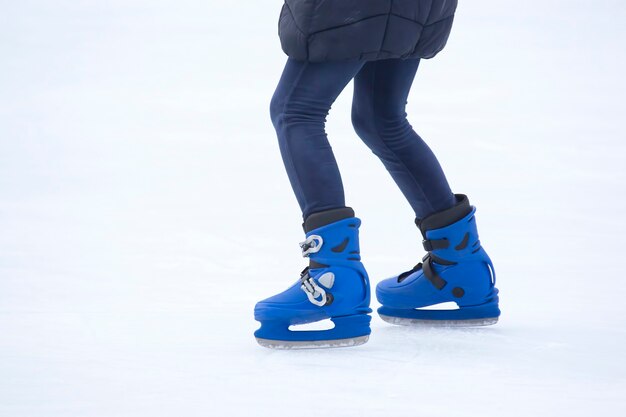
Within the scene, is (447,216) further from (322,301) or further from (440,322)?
(322,301)

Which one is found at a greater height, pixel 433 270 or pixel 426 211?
pixel 426 211

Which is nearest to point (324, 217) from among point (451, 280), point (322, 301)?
point (322, 301)

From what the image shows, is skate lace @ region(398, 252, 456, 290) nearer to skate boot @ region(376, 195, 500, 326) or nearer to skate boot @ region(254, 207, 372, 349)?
skate boot @ region(376, 195, 500, 326)

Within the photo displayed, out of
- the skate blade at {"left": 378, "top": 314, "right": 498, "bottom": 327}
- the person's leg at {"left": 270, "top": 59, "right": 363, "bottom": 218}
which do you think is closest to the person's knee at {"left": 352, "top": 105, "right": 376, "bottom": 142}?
the person's leg at {"left": 270, "top": 59, "right": 363, "bottom": 218}

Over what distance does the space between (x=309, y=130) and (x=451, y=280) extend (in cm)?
54

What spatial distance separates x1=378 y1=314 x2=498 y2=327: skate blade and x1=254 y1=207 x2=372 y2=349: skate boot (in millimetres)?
303

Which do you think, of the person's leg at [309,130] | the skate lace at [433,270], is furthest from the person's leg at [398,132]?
the person's leg at [309,130]

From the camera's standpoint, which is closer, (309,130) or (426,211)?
(309,130)

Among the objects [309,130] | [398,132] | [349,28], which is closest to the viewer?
[349,28]

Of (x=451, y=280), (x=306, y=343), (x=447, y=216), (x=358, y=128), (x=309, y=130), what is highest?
(x=358, y=128)

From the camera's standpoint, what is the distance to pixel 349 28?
6.32ft

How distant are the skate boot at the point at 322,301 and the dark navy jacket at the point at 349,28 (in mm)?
333

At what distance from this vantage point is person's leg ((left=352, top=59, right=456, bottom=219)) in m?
2.22

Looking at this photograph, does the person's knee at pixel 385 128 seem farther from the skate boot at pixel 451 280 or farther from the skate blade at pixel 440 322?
the skate blade at pixel 440 322
